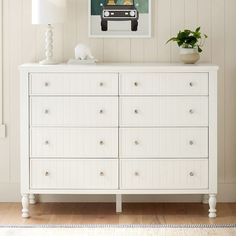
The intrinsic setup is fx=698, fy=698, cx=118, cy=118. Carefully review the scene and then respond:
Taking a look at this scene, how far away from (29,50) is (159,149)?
3.82 feet

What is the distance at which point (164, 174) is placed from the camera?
14.6 ft

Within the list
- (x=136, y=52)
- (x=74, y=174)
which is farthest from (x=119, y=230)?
(x=136, y=52)

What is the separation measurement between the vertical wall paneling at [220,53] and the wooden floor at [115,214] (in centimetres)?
45

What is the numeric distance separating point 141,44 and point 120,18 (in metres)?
0.23

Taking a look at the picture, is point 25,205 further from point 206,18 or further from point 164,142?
point 206,18

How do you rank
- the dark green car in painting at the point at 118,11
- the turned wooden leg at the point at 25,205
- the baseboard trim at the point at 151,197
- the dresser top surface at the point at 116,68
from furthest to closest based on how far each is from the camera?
the baseboard trim at the point at 151,197 → the dark green car in painting at the point at 118,11 → the turned wooden leg at the point at 25,205 → the dresser top surface at the point at 116,68

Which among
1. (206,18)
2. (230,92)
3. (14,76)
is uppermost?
(206,18)

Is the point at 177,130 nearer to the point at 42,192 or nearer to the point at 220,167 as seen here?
the point at 220,167

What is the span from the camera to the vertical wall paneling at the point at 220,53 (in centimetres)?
478

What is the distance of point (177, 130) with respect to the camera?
4.42 metres

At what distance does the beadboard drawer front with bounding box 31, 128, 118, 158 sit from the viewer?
4418 millimetres

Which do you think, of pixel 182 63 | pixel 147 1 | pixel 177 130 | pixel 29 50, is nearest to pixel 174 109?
pixel 177 130

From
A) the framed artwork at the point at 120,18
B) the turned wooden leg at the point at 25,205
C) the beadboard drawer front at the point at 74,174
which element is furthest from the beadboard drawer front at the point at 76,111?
the framed artwork at the point at 120,18

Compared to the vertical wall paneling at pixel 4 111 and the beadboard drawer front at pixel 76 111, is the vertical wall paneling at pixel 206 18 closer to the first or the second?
the beadboard drawer front at pixel 76 111
